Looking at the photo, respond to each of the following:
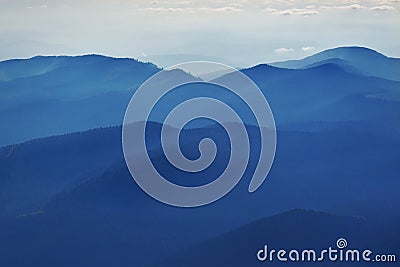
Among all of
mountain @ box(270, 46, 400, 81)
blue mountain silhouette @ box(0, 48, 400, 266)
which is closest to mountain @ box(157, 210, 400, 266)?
blue mountain silhouette @ box(0, 48, 400, 266)

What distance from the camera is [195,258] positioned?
2.20m

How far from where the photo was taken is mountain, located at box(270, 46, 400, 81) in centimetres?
235

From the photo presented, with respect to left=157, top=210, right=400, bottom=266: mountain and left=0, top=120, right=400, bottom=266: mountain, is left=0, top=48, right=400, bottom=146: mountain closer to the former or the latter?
left=0, top=120, right=400, bottom=266: mountain

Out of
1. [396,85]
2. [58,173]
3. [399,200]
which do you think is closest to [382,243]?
[399,200]

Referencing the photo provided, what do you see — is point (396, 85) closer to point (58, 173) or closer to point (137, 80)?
point (137, 80)

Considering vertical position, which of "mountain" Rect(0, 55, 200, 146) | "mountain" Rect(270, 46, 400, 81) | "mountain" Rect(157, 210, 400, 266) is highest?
"mountain" Rect(270, 46, 400, 81)

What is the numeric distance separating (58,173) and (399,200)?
143cm

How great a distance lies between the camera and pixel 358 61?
2.36 meters

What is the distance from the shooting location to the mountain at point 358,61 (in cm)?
235

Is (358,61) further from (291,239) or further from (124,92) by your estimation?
(124,92)

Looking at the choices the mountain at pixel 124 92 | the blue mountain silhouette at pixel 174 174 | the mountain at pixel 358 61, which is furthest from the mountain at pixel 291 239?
the mountain at pixel 358 61

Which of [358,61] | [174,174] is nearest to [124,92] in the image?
[174,174]

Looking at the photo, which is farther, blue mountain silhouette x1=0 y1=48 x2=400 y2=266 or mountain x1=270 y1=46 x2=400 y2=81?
mountain x1=270 y1=46 x2=400 y2=81

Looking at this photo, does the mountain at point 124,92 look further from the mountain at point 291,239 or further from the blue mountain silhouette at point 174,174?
the mountain at point 291,239
